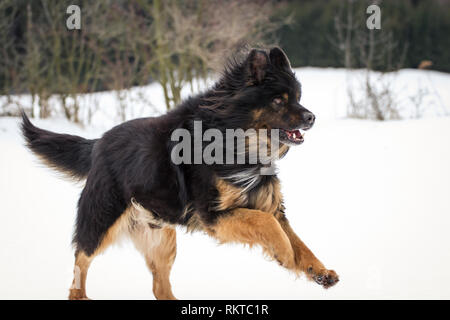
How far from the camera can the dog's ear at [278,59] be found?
154 inches

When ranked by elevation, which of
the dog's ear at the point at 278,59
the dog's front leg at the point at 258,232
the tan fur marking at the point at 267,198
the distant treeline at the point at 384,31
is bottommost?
the dog's front leg at the point at 258,232

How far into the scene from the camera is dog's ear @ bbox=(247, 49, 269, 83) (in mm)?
3851

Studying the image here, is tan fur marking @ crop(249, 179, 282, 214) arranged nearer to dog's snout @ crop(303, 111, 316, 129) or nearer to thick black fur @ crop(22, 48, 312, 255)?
thick black fur @ crop(22, 48, 312, 255)

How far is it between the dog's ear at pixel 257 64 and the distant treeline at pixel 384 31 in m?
14.3

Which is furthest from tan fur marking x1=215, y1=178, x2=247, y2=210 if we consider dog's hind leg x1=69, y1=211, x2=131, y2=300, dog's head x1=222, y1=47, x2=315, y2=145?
dog's hind leg x1=69, y1=211, x2=131, y2=300

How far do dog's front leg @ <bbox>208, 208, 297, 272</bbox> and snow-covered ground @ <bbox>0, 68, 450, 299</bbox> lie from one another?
624 mm

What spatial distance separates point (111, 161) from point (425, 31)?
696 inches

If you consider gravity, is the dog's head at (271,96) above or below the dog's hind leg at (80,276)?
above

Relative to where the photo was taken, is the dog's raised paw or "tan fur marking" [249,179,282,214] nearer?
the dog's raised paw

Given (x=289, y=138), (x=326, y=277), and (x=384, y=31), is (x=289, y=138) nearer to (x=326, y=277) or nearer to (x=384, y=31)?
(x=326, y=277)

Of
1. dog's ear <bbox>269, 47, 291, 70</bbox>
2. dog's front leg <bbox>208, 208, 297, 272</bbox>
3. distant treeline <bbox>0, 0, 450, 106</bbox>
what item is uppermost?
distant treeline <bbox>0, 0, 450, 106</bbox>

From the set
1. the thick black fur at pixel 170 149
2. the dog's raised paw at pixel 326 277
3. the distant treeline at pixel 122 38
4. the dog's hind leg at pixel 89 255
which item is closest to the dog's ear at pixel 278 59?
the thick black fur at pixel 170 149

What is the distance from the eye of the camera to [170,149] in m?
4.16

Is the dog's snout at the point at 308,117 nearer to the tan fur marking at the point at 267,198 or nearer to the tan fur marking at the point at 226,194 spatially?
the tan fur marking at the point at 267,198
